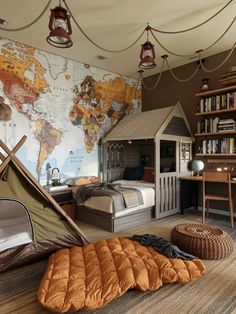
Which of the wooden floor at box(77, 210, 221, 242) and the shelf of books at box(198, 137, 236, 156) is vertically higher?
the shelf of books at box(198, 137, 236, 156)

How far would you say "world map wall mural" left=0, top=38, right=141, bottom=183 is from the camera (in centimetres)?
358

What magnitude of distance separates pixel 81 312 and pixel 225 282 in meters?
1.31

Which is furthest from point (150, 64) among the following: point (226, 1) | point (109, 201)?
point (109, 201)

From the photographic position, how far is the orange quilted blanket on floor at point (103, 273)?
1.60 meters

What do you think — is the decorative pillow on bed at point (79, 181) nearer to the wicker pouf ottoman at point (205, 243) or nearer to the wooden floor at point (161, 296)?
the wooden floor at point (161, 296)

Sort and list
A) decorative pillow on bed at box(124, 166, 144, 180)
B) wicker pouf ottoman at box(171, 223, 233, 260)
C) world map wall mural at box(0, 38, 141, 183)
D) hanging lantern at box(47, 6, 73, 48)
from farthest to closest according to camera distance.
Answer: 1. decorative pillow on bed at box(124, 166, 144, 180)
2. world map wall mural at box(0, 38, 141, 183)
3. wicker pouf ottoman at box(171, 223, 233, 260)
4. hanging lantern at box(47, 6, 73, 48)

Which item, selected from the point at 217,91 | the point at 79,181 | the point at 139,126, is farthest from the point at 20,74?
the point at 217,91

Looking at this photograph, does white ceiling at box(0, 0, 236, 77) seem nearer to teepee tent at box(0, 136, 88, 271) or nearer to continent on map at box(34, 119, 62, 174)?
continent on map at box(34, 119, 62, 174)

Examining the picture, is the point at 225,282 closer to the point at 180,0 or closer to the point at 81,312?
the point at 81,312

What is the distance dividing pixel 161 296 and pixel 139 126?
3.11 metres

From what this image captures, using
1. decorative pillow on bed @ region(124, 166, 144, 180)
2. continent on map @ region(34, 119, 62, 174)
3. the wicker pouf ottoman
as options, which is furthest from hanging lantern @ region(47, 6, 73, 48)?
decorative pillow on bed @ region(124, 166, 144, 180)

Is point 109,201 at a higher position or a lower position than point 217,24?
lower

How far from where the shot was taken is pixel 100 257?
2.13 meters

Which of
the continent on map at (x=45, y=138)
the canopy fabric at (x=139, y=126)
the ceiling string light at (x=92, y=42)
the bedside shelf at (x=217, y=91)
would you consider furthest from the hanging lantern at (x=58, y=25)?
the bedside shelf at (x=217, y=91)
